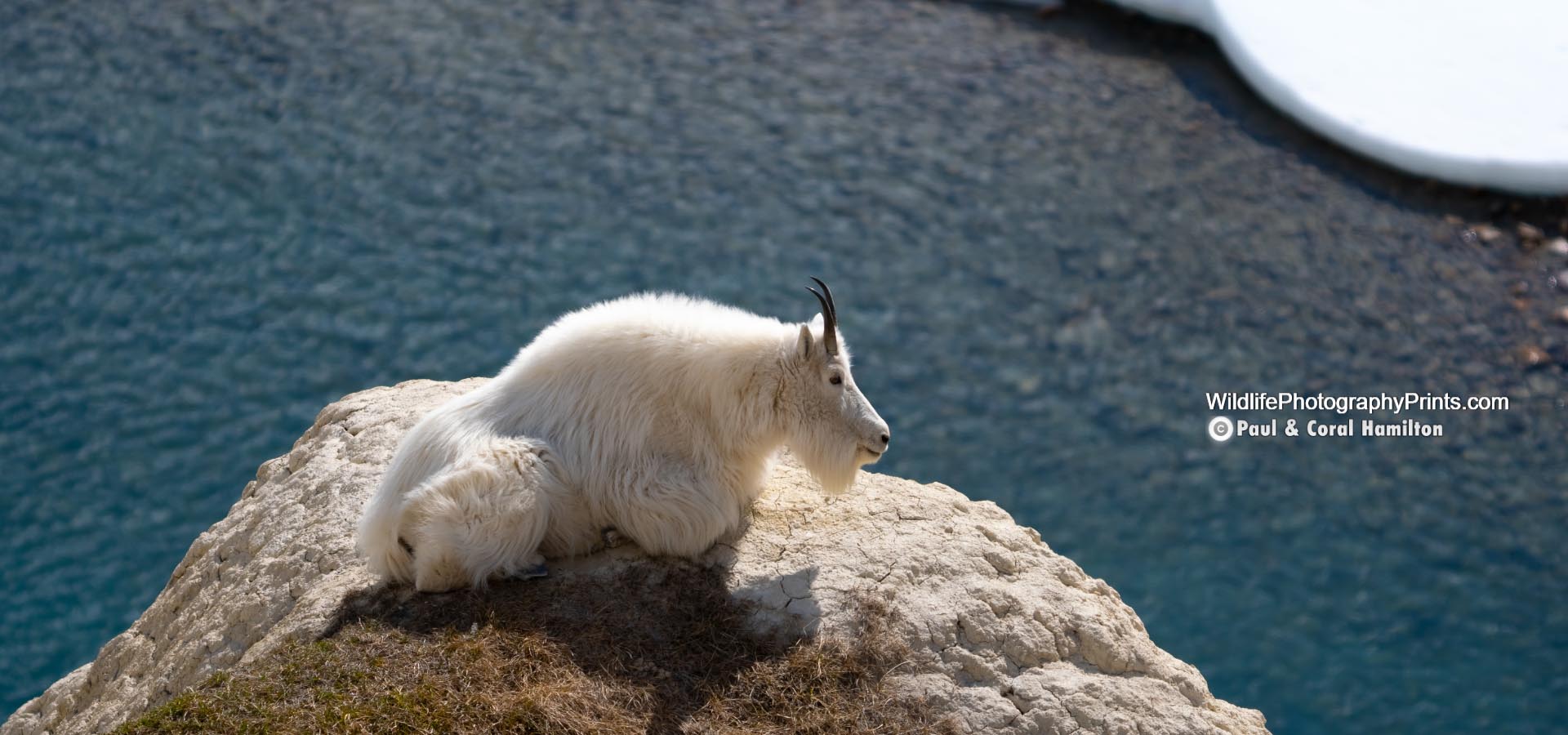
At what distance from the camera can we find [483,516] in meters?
5.88

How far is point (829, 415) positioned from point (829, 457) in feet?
0.67

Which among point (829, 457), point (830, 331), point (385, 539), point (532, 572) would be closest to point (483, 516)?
point (532, 572)

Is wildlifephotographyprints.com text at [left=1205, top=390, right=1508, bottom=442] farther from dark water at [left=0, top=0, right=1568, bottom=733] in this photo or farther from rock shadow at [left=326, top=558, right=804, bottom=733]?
rock shadow at [left=326, top=558, right=804, bottom=733]

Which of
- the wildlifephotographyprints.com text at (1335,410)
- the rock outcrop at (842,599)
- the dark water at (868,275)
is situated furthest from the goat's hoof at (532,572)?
the wildlifephotographyprints.com text at (1335,410)

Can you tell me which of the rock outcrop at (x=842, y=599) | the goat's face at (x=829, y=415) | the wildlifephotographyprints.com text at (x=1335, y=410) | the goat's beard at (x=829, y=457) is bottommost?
the wildlifephotographyprints.com text at (x=1335, y=410)

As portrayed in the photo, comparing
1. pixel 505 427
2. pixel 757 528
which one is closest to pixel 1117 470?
pixel 757 528

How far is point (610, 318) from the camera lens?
6.49 meters

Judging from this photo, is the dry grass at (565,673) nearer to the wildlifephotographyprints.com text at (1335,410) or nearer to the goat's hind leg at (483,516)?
the goat's hind leg at (483,516)

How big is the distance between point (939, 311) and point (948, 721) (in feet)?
25.2

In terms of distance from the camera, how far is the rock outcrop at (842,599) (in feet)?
19.7

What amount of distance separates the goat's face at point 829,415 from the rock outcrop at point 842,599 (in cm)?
43

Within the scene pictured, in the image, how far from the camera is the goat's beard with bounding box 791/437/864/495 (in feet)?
21.1

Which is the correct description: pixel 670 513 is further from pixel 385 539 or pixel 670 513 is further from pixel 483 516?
pixel 385 539

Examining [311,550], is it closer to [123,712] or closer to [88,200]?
[123,712]
